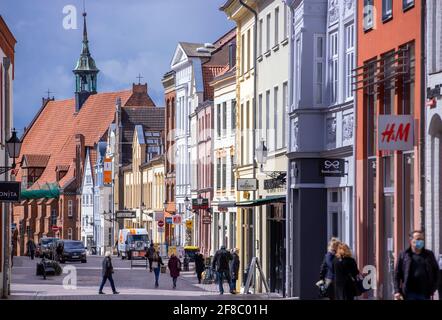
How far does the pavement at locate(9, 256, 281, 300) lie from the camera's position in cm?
4005

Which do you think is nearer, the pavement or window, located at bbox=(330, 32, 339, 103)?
window, located at bbox=(330, 32, 339, 103)

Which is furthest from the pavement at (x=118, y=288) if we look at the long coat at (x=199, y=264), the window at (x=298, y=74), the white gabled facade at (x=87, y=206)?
the white gabled facade at (x=87, y=206)

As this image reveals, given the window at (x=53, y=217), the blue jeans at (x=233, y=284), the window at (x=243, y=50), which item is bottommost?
the blue jeans at (x=233, y=284)

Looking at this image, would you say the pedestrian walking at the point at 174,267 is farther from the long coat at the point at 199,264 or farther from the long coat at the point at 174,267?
the long coat at the point at 199,264

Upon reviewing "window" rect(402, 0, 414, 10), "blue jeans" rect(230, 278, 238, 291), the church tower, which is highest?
the church tower

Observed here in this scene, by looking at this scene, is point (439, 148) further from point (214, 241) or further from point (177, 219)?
point (177, 219)

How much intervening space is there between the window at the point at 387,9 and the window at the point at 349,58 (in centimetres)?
308

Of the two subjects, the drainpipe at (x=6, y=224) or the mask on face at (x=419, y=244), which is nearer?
the mask on face at (x=419, y=244)

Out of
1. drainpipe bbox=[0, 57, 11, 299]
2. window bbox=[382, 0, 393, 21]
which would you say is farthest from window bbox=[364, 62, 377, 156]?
drainpipe bbox=[0, 57, 11, 299]

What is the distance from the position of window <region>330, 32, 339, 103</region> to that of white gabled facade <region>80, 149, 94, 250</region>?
288ft

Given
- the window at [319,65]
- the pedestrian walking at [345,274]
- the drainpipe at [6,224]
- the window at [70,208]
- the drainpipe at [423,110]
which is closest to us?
the pedestrian walking at [345,274]

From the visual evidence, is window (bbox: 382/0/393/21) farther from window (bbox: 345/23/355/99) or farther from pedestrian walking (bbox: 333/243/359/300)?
pedestrian walking (bbox: 333/243/359/300)

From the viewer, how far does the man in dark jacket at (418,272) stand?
19.2 metres
